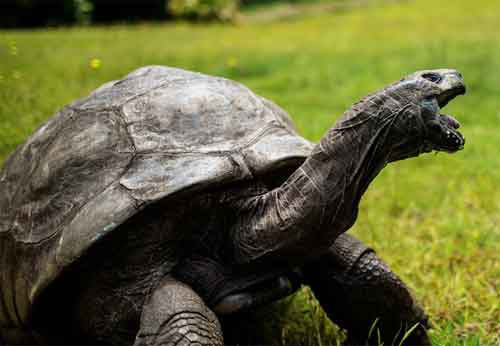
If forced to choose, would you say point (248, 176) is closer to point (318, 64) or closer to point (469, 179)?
point (469, 179)

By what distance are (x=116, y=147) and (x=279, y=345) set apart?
3.33 ft

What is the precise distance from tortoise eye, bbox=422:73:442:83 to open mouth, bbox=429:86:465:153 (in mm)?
46

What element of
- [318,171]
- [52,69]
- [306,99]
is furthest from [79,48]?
[318,171]

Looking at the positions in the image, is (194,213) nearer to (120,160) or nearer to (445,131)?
(120,160)

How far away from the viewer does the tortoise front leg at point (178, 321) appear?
1.79 m

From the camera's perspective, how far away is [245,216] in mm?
2020

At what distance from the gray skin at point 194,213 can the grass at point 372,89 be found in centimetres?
37

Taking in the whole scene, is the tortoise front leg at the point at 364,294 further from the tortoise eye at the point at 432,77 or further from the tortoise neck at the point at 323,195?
the tortoise eye at the point at 432,77

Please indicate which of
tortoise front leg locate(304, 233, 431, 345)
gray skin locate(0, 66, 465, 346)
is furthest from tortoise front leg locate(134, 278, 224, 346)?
tortoise front leg locate(304, 233, 431, 345)

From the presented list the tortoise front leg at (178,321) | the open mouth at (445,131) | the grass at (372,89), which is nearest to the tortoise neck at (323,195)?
the open mouth at (445,131)

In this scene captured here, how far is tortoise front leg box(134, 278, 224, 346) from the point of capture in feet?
5.87

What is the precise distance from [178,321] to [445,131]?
996mm

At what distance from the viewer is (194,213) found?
2004mm

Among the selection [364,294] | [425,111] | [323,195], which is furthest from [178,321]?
[425,111]
